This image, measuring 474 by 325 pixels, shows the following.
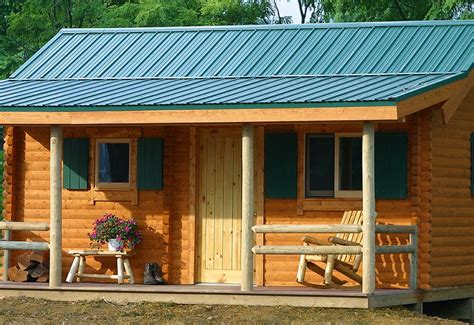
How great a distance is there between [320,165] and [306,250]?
201 centimetres

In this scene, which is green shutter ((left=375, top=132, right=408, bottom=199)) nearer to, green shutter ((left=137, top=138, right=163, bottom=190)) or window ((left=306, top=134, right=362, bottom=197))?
window ((left=306, top=134, right=362, bottom=197))

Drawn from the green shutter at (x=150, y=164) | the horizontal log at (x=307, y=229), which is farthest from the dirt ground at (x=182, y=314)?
the green shutter at (x=150, y=164)

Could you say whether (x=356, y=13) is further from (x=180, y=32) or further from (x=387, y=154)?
(x=387, y=154)

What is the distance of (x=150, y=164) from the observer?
20.2 meters

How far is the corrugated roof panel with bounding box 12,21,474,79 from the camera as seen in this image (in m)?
20.2

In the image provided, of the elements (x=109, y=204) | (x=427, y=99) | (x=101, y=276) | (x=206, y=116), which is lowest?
(x=101, y=276)

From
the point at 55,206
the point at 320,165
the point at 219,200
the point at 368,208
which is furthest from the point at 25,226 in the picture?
the point at 368,208

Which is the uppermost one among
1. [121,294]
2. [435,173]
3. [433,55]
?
[433,55]

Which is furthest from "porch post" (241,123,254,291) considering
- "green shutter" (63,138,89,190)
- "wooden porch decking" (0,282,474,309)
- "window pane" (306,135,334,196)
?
"green shutter" (63,138,89,190)

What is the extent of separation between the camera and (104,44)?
73.3ft

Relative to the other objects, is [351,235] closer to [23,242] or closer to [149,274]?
[149,274]

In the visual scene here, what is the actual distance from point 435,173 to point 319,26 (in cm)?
365

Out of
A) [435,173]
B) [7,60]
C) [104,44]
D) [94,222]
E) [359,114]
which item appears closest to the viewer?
[359,114]

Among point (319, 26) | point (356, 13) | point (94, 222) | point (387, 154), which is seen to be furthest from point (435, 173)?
point (356, 13)
